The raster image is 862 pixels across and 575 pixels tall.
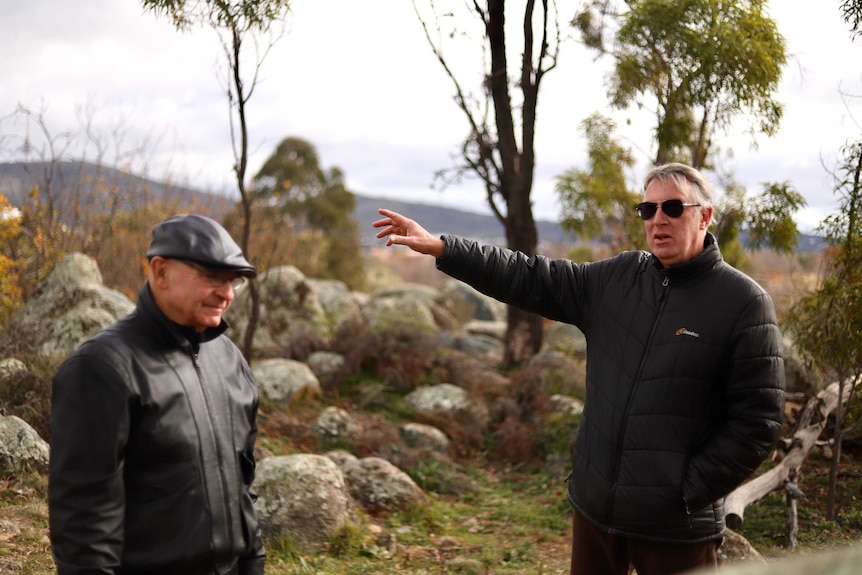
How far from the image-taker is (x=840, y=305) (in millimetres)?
5723

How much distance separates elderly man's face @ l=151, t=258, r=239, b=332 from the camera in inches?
86.4

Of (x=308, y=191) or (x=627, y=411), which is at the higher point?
(x=308, y=191)

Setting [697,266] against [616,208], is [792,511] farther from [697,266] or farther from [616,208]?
[616,208]

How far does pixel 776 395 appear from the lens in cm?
278

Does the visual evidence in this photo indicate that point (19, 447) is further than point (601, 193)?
No

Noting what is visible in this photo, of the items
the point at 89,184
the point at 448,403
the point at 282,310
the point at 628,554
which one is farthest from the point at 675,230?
the point at 89,184

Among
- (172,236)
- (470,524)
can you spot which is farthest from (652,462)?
(470,524)

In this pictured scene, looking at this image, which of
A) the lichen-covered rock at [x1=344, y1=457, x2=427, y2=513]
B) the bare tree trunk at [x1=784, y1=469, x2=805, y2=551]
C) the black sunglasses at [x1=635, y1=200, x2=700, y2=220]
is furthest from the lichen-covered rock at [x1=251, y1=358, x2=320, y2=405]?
the black sunglasses at [x1=635, y1=200, x2=700, y2=220]

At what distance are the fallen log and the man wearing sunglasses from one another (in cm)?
262

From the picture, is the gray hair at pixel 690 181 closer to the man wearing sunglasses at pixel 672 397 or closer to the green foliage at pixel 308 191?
the man wearing sunglasses at pixel 672 397

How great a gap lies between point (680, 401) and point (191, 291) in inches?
65.6

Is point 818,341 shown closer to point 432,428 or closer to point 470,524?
point 470,524

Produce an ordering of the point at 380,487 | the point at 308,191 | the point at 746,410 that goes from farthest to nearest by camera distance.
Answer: the point at 308,191 → the point at 380,487 → the point at 746,410

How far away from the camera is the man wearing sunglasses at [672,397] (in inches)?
110
